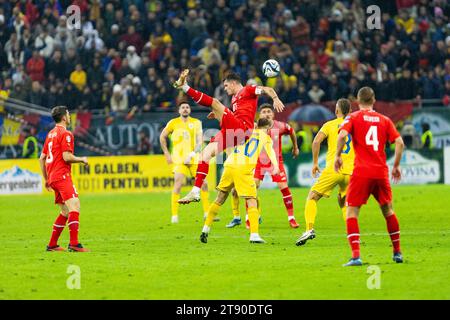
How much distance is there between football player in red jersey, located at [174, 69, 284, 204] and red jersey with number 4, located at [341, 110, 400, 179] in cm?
383

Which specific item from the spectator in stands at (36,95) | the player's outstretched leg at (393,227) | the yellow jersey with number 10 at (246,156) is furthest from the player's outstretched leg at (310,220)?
the spectator in stands at (36,95)

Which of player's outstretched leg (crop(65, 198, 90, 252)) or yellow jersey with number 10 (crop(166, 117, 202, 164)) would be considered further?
yellow jersey with number 10 (crop(166, 117, 202, 164))

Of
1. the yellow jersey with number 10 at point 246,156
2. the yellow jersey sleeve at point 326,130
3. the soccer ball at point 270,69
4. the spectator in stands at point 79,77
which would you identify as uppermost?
the spectator in stands at point 79,77

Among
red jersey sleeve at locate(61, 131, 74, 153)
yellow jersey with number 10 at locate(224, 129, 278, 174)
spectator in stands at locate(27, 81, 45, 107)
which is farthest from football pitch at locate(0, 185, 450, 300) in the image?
spectator in stands at locate(27, 81, 45, 107)

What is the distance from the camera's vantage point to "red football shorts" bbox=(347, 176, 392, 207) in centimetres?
1366

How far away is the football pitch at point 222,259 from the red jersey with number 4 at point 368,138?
1.29m

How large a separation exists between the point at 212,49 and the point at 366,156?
904 inches

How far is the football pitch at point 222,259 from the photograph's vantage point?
39.1ft

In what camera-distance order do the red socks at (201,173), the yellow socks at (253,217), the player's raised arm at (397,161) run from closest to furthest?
the player's raised arm at (397,161)
the yellow socks at (253,217)
the red socks at (201,173)

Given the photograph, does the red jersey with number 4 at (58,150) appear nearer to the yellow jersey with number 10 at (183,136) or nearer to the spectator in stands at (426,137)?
the yellow jersey with number 10 at (183,136)

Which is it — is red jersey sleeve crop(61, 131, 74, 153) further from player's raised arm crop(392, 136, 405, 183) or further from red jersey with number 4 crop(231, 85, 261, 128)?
player's raised arm crop(392, 136, 405, 183)

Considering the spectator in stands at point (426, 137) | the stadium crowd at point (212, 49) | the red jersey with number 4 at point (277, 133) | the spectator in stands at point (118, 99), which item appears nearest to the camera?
the red jersey with number 4 at point (277, 133)
